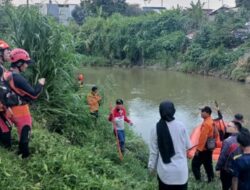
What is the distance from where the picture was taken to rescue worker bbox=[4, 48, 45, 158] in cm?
375

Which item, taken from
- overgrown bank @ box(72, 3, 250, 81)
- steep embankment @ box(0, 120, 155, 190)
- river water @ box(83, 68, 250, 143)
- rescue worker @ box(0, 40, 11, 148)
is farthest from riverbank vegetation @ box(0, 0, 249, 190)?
overgrown bank @ box(72, 3, 250, 81)

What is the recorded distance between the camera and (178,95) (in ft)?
63.6

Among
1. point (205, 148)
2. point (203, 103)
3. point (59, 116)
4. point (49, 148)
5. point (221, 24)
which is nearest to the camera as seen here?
point (49, 148)

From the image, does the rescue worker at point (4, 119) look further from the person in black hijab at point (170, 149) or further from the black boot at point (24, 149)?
the person in black hijab at point (170, 149)

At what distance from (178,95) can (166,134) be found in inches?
633

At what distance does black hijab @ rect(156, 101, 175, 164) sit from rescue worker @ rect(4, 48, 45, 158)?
1.12 metres

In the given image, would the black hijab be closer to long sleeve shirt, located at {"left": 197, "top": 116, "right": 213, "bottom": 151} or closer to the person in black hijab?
the person in black hijab

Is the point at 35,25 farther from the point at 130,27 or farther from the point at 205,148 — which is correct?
the point at 130,27

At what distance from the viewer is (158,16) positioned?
37.1 m

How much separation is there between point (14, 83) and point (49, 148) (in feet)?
2.97

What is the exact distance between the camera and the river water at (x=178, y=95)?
13.1 metres

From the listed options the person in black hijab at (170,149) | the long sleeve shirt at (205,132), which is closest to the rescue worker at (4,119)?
the person in black hijab at (170,149)

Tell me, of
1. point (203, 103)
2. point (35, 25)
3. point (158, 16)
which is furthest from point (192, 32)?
point (35, 25)

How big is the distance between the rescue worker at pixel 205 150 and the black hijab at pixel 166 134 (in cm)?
204
